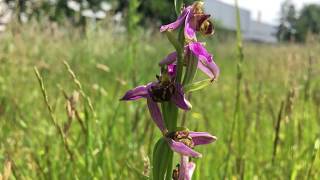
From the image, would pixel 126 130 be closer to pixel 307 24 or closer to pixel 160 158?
pixel 160 158

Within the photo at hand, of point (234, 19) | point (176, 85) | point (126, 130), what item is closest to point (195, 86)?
point (176, 85)

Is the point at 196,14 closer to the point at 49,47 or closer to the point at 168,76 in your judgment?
the point at 168,76

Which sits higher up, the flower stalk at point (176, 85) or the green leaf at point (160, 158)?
the flower stalk at point (176, 85)

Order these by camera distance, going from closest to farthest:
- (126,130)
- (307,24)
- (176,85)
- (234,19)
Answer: (176,85), (126,130), (307,24), (234,19)

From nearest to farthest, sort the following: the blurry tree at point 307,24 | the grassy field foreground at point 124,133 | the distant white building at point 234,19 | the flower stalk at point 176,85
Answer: the flower stalk at point 176,85, the grassy field foreground at point 124,133, the distant white building at point 234,19, the blurry tree at point 307,24

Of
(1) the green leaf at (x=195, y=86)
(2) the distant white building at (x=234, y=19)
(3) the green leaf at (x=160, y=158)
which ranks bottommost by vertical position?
(2) the distant white building at (x=234, y=19)

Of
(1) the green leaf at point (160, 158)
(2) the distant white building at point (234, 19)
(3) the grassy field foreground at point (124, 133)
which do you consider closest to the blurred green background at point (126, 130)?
(3) the grassy field foreground at point (124, 133)

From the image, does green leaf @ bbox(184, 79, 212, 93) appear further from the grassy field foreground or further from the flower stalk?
the grassy field foreground

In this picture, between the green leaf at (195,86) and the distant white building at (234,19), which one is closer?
the green leaf at (195,86)

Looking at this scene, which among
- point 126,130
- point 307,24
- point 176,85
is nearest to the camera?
point 176,85

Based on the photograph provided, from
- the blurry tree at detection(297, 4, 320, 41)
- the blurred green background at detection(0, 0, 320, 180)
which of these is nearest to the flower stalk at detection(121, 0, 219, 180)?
the blurred green background at detection(0, 0, 320, 180)

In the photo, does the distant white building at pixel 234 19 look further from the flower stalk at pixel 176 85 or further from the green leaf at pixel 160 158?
the green leaf at pixel 160 158
